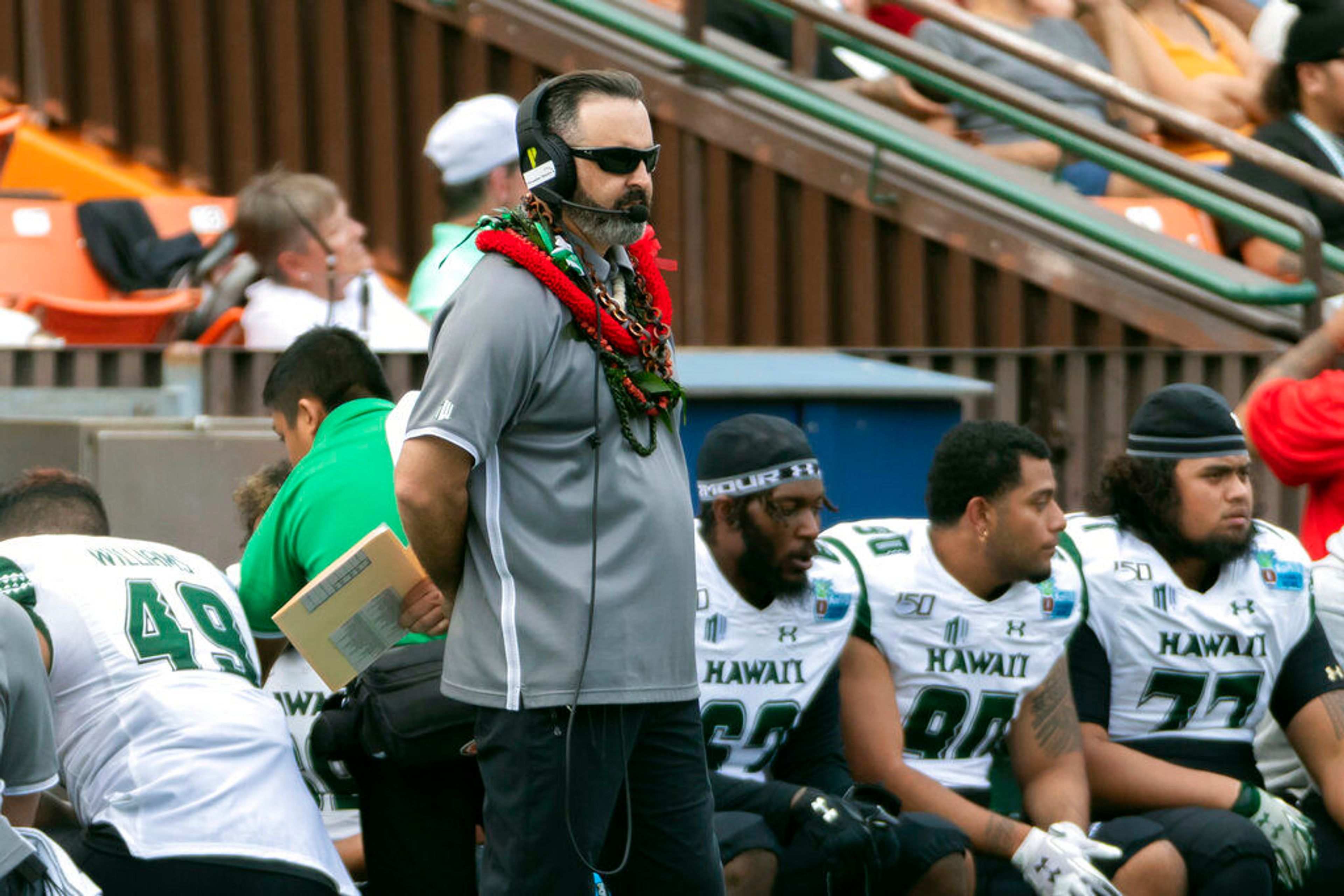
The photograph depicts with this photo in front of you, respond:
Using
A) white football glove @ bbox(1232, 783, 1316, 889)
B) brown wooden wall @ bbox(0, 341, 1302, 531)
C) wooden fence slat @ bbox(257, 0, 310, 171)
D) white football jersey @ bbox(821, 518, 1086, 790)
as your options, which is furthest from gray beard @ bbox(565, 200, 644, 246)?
wooden fence slat @ bbox(257, 0, 310, 171)

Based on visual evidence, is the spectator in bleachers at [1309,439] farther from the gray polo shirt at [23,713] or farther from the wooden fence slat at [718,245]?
the gray polo shirt at [23,713]

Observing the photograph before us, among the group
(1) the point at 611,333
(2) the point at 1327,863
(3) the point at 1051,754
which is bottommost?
(2) the point at 1327,863

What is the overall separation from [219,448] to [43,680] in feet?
7.59

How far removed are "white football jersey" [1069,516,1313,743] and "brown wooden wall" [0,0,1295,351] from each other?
2.27 meters

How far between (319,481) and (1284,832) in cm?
278

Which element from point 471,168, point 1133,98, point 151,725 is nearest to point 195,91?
point 471,168

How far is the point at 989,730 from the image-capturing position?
219 inches

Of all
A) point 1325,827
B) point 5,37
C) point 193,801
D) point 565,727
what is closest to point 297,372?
point 193,801

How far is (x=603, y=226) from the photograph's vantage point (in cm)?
382

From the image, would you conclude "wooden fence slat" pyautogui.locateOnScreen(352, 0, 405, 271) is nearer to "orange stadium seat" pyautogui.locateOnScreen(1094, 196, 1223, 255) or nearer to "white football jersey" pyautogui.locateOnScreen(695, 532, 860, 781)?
"orange stadium seat" pyautogui.locateOnScreen(1094, 196, 1223, 255)

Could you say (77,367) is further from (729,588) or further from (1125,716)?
(1125,716)

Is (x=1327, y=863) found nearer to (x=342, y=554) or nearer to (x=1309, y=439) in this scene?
(x=1309, y=439)

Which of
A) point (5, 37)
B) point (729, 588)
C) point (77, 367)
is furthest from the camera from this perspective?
point (5, 37)

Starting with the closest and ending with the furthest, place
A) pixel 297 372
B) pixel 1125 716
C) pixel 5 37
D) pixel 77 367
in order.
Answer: pixel 297 372 < pixel 1125 716 < pixel 77 367 < pixel 5 37
